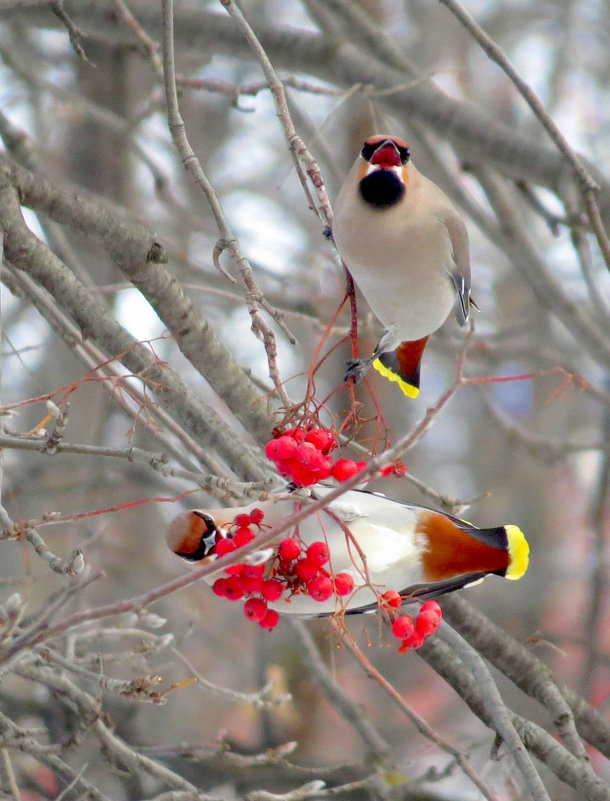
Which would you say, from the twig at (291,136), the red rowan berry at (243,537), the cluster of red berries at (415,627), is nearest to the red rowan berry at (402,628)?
the cluster of red berries at (415,627)

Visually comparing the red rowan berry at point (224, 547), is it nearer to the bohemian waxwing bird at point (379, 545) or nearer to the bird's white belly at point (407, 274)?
the bohemian waxwing bird at point (379, 545)

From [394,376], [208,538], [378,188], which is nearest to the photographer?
[208,538]

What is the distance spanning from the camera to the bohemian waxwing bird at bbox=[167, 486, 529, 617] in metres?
2.26

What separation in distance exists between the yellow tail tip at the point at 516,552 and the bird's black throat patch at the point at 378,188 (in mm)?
996

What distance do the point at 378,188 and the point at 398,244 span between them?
0.16m

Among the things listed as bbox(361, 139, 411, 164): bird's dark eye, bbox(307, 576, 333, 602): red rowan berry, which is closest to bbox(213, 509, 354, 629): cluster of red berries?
bbox(307, 576, 333, 602): red rowan berry

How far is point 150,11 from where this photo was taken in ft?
12.1

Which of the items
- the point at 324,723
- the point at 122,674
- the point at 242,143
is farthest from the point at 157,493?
the point at 242,143

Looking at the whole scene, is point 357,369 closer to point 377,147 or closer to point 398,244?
point 398,244

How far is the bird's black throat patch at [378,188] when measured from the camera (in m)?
2.55

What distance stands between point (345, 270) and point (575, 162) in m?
0.68

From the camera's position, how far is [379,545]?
2.61 m

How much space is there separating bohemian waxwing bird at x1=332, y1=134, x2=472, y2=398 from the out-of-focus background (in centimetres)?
22

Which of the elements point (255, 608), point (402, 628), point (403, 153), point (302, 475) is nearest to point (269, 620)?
point (255, 608)
